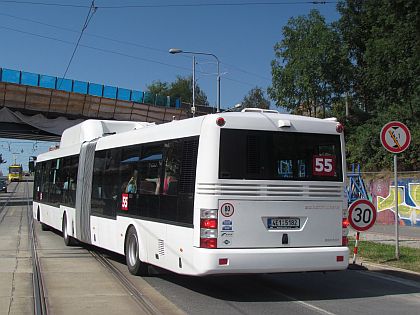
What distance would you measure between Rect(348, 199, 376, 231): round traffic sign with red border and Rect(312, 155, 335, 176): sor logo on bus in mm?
2632

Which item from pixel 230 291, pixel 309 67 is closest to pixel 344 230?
pixel 230 291

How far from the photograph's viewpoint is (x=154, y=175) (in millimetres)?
9367

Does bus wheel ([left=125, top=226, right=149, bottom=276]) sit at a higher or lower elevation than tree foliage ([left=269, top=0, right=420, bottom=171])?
lower

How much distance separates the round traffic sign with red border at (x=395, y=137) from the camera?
11.8 meters

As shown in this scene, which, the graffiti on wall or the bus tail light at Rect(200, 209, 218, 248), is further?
the graffiti on wall

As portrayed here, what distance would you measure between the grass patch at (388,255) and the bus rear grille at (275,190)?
10.8 feet

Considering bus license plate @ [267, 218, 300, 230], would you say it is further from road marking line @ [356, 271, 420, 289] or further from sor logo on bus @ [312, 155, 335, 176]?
road marking line @ [356, 271, 420, 289]

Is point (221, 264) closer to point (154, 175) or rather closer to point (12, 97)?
point (154, 175)

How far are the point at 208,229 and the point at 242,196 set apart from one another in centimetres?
69

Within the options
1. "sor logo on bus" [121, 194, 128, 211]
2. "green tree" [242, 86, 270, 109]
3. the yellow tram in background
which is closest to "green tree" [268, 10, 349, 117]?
"sor logo on bus" [121, 194, 128, 211]

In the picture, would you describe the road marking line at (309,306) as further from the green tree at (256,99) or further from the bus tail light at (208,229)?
the green tree at (256,99)

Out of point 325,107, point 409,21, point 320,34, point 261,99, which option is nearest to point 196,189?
point 409,21

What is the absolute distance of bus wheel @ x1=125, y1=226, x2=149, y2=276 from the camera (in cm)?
976

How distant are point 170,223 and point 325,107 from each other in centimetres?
3610
